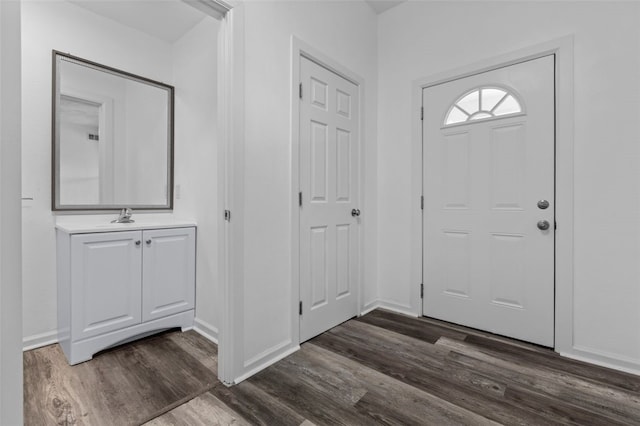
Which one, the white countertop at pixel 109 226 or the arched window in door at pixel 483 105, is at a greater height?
the arched window in door at pixel 483 105

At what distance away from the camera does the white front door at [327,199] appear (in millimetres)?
2213

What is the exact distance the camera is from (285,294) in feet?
6.79

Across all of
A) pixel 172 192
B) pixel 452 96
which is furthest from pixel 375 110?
pixel 172 192

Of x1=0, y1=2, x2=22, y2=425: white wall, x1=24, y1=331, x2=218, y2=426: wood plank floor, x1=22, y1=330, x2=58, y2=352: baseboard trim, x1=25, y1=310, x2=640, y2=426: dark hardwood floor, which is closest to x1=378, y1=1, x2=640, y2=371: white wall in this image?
x1=25, y1=310, x2=640, y2=426: dark hardwood floor

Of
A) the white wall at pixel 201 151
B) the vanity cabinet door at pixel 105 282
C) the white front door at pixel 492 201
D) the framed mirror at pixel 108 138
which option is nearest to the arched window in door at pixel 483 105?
the white front door at pixel 492 201

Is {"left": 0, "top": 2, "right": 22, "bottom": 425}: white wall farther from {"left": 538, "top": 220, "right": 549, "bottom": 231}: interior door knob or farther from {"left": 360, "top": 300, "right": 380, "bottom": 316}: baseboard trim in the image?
{"left": 538, "top": 220, "right": 549, "bottom": 231}: interior door knob

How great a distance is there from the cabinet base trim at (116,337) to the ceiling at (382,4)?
3.16m

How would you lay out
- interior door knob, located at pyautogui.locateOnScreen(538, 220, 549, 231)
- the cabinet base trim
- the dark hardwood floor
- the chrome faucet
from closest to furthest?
the dark hardwood floor
the cabinet base trim
interior door knob, located at pyautogui.locateOnScreen(538, 220, 549, 231)
the chrome faucet

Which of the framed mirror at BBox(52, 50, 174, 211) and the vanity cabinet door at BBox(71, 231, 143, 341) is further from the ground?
the framed mirror at BBox(52, 50, 174, 211)

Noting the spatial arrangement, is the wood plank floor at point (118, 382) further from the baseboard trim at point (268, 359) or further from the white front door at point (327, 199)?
the white front door at point (327, 199)

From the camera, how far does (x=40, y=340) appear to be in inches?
86.0

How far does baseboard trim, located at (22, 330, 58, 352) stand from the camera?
2133 millimetres

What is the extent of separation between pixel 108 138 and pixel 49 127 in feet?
1.21

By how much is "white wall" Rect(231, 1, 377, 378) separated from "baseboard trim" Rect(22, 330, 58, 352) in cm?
157
